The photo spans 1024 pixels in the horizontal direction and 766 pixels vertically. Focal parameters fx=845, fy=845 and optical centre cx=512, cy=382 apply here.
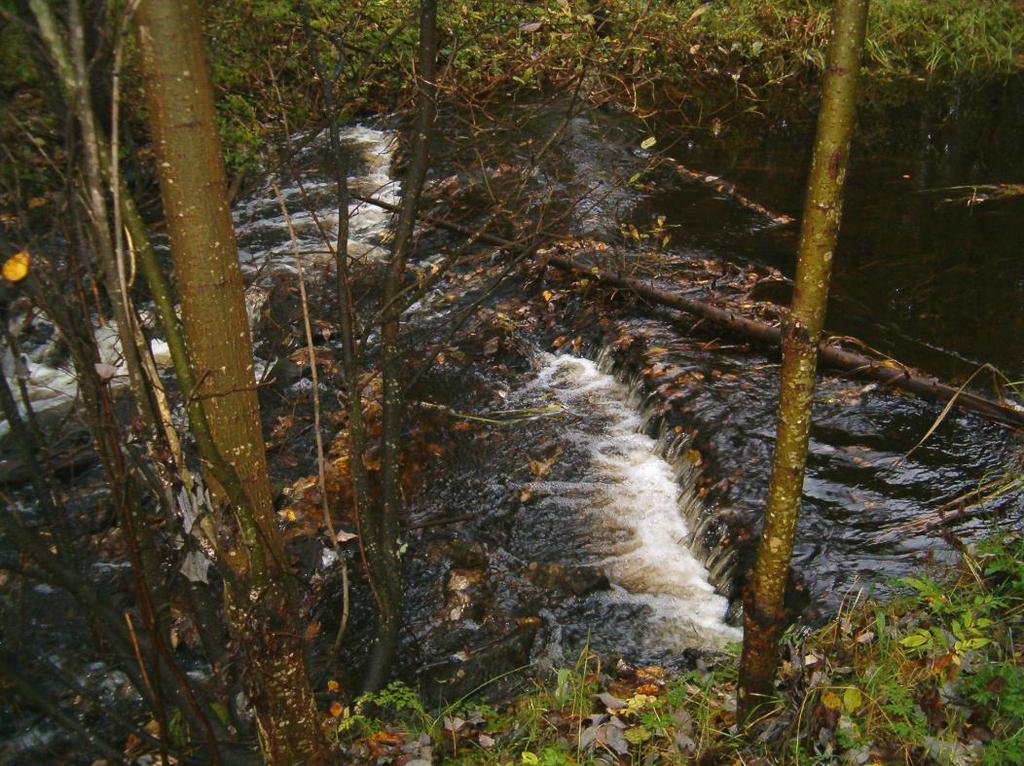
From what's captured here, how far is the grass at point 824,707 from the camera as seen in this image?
288cm

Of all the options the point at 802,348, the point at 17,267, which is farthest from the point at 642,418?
the point at 17,267

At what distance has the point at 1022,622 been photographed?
3195mm

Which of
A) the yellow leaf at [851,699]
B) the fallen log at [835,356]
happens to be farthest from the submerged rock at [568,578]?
the yellow leaf at [851,699]

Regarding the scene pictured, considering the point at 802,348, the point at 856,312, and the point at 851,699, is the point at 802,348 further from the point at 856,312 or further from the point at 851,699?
the point at 856,312

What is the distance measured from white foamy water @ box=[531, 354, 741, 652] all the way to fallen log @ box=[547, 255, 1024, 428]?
894 mm

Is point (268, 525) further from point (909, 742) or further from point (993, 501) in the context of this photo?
point (993, 501)

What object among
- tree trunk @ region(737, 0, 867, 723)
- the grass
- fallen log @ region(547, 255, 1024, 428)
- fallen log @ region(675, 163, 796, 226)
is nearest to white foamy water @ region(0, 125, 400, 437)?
fallen log @ region(547, 255, 1024, 428)

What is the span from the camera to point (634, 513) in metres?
5.70

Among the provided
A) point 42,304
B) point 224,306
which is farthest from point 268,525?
point 42,304

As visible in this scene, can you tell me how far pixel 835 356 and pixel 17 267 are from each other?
215 inches

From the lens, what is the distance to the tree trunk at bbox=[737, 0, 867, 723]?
2467mm

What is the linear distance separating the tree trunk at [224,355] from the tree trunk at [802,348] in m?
1.62

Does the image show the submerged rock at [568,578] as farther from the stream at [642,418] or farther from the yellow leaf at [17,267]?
the yellow leaf at [17,267]

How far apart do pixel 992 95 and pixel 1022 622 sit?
12.0 m
